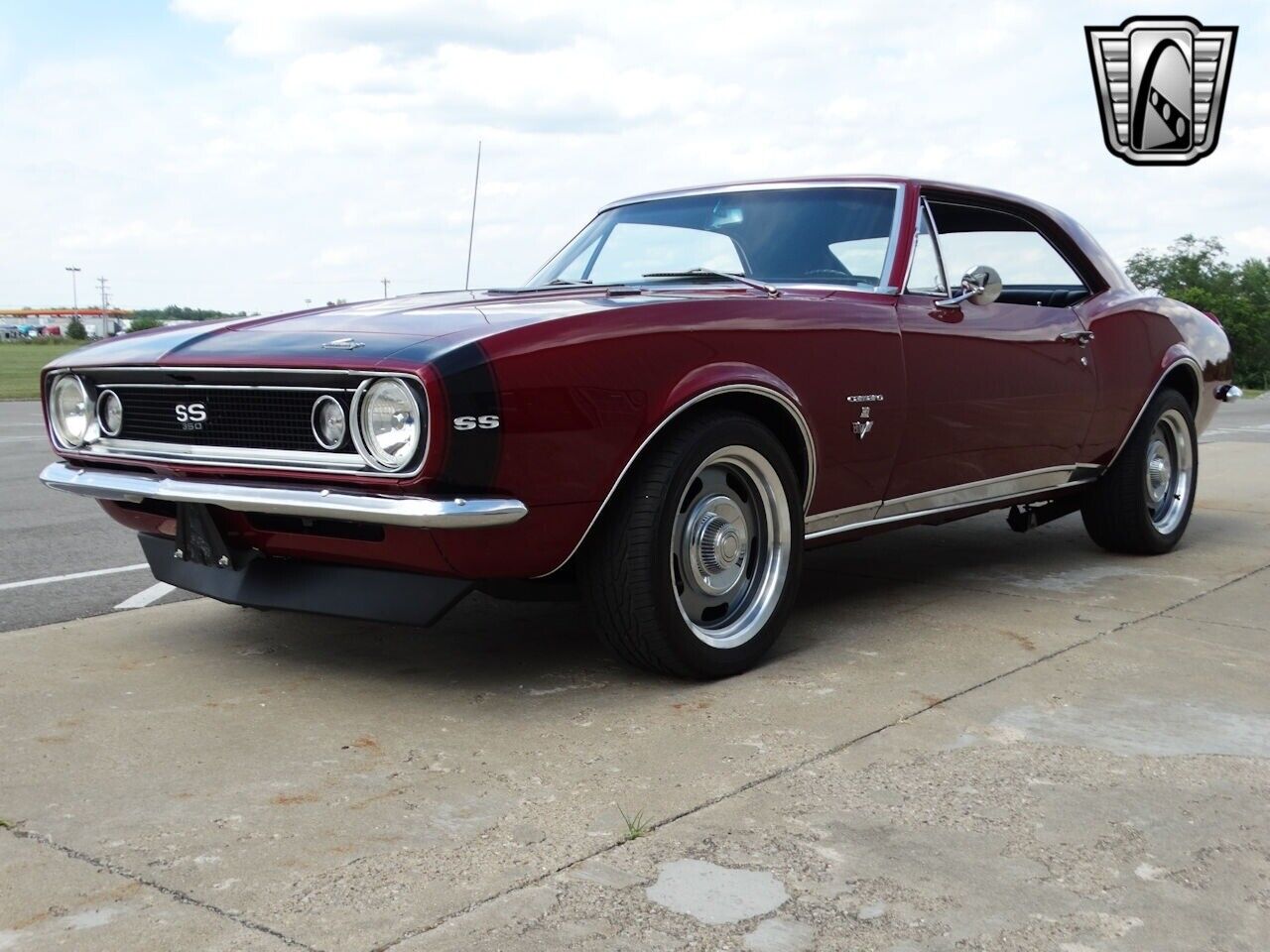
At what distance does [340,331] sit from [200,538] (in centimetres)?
68

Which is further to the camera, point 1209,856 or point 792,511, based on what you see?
point 792,511

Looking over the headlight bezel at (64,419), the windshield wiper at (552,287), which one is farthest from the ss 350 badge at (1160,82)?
the headlight bezel at (64,419)

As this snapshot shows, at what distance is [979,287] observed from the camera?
4.68 meters

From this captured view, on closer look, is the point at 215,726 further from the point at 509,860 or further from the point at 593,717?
the point at 509,860

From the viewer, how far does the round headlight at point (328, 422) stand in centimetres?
328

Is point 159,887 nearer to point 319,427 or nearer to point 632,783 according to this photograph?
point 632,783

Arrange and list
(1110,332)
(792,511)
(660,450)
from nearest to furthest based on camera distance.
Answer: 1. (660,450)
2. (792,511)
3. (1110,332)

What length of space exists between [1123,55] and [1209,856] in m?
11.3

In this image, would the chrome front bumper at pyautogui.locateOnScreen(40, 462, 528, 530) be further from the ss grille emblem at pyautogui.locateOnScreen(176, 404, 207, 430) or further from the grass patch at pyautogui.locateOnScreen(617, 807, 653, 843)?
the grass patch at pyautogui.locateOnScreen(617, 807, 653, 843)

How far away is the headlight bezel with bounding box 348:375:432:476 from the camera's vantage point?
3.12m

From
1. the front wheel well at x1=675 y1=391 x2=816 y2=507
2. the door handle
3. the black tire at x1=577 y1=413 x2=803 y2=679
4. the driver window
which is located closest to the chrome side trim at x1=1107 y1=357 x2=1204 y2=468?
the door handle

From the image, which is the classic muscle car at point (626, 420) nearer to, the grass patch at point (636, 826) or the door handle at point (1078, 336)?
the door handle at point (1078, 336)

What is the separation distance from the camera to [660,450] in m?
3.54

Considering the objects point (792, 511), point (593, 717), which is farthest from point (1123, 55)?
point (593, 717)
